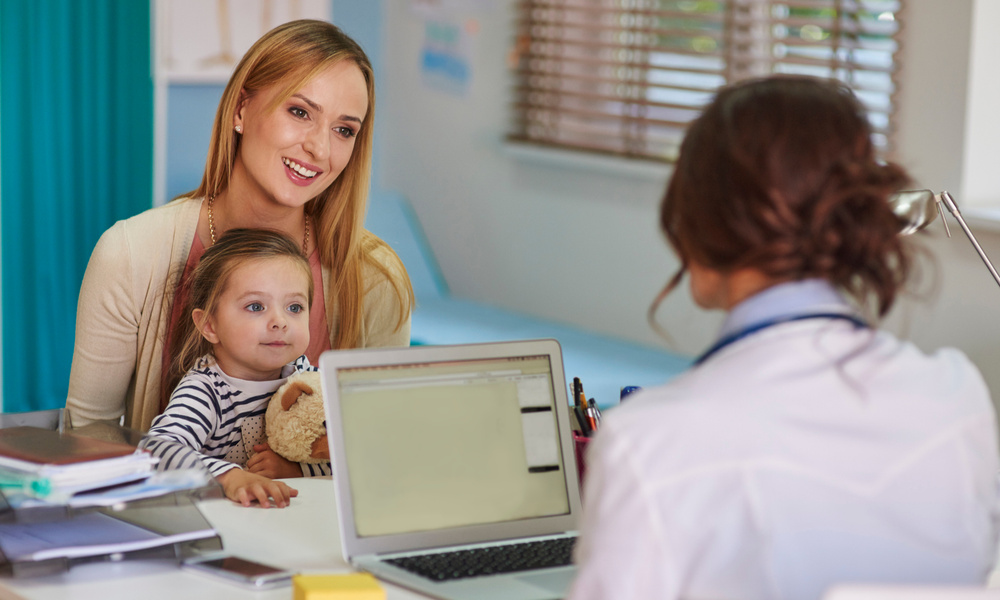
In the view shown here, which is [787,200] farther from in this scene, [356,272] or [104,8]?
[104,8]

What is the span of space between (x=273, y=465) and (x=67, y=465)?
53 centimetres

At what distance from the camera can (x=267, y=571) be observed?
1168 mm

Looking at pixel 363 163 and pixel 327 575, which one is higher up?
pixel 363 163

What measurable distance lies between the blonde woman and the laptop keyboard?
786 mm

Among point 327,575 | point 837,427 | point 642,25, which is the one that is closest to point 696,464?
point 837,427

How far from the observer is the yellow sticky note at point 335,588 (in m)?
1.04

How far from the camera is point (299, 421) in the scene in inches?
64.6

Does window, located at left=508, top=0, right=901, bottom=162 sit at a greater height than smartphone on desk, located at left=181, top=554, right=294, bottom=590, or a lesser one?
greater

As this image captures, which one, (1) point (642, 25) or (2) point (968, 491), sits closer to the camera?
(2) point (968, 491)

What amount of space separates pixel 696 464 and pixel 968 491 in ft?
0.80

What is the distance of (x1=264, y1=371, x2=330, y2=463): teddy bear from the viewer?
5.38 feet

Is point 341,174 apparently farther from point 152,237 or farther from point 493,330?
point 493,330

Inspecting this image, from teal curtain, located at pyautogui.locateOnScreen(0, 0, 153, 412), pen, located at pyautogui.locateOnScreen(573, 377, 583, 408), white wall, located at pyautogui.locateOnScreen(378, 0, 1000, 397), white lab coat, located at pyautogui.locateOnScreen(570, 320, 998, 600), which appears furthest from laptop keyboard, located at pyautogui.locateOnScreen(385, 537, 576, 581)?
teal curtain, located at pyautogui.locateOnScreen(0, 0, 153, 412)

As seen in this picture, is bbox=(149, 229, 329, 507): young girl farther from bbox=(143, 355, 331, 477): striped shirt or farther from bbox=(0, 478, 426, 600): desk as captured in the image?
bbox=(0, 478, 426, 600): desk
